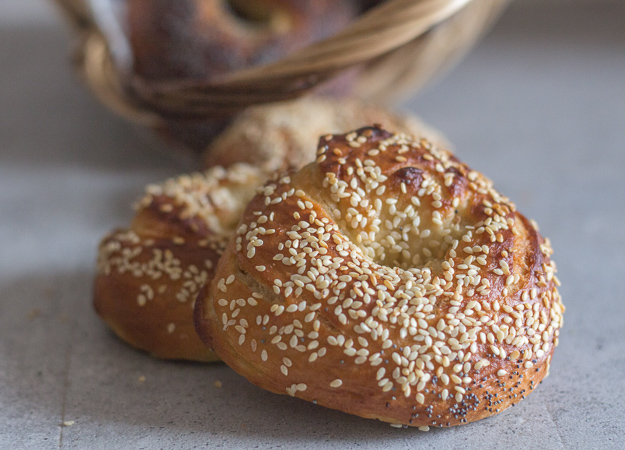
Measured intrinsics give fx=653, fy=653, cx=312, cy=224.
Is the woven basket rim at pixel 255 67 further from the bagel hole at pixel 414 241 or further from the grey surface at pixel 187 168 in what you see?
the bagel hole at pixel 414 241

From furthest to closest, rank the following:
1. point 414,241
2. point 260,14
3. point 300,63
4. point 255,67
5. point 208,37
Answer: point 260,14 < point 208,37 < point 255,67 < point 300,63 < point 414,241

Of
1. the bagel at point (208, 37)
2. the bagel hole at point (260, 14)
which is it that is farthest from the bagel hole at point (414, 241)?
the bagel hole at point (260, 14)

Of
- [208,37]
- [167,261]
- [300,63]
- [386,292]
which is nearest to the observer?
[386,292]

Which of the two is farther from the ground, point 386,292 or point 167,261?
point 386,292

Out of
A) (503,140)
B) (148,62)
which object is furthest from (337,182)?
(503,140)

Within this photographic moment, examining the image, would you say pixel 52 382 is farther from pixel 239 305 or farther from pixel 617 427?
pixel 617 427

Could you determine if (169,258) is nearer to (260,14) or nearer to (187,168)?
(187,168)

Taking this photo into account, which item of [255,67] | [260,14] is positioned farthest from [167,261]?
[260,14]

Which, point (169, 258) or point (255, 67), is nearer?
point (169, 258)
